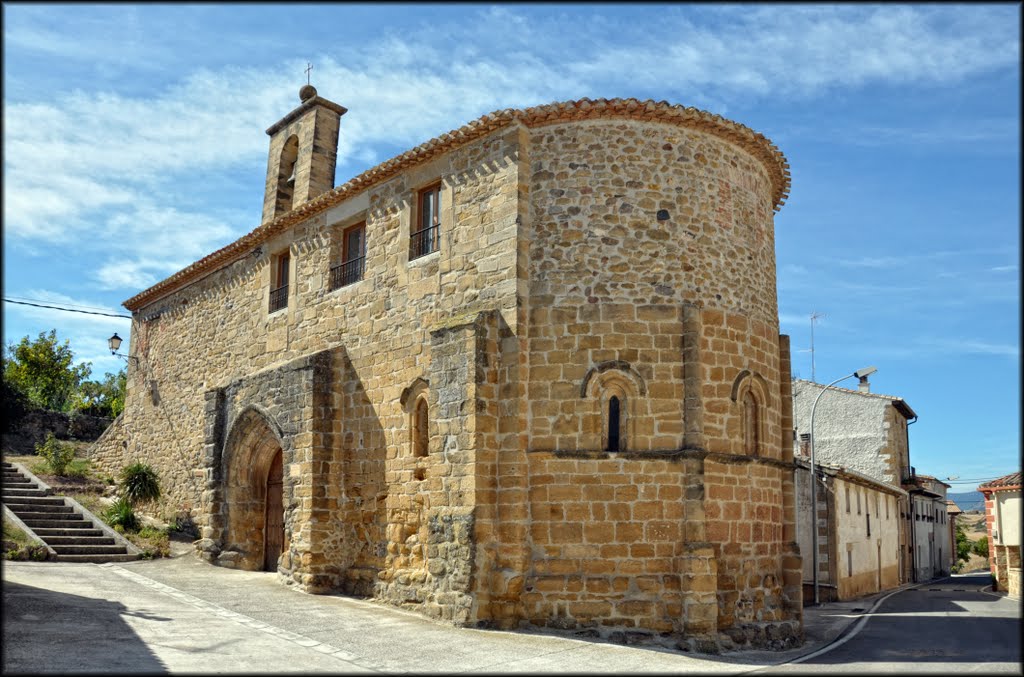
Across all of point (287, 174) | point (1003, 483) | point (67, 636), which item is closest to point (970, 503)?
point (1003, 483)

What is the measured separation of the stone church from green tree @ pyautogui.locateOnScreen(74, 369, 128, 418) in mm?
17364

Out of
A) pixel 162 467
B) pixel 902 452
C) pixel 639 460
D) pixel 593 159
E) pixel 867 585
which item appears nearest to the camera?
pixel 639 460

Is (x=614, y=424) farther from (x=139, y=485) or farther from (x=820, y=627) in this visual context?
(x=139, y=485)

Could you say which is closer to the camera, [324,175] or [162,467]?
[324,175]

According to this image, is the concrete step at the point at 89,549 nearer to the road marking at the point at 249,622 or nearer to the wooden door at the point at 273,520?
the road marking at the point at 249,622

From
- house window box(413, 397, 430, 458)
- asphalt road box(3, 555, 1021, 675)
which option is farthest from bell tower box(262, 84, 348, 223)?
asphalt road box(3, 555, 1021, 675)

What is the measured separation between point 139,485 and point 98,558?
4.11 m

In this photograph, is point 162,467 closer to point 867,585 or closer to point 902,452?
point 867,585

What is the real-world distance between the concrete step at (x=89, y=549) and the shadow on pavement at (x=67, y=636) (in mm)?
3893

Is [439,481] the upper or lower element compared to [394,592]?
upper

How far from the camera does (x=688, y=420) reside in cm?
1165

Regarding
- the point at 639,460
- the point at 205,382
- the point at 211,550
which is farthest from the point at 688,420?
the point at 205,382

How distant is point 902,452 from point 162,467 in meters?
26.0

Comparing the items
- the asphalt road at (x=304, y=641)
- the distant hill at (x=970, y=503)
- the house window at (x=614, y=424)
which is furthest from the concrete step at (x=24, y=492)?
the distant hill at (x=970, y=503)
